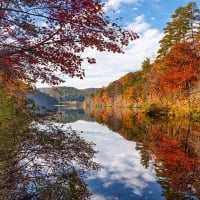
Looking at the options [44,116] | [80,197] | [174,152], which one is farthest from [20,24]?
[44,116]

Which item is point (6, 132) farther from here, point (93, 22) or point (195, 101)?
point (195, 101)

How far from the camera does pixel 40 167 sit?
385 inches

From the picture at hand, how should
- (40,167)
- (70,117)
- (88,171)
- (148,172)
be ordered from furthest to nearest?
(70,117) → (148,172) → (88,171) → (40,167)

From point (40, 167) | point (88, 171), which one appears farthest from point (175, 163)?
point (40, 167)

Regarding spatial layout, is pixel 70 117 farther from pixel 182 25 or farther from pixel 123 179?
pixel 123 179

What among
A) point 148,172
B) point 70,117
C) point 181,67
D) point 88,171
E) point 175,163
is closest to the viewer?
point 88,171

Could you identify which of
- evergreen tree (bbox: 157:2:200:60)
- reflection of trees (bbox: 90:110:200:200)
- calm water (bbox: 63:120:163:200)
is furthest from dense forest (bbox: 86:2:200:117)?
calm water (bbox: 63:120:163:200)

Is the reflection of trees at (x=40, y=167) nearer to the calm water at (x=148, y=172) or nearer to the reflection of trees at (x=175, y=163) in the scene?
the calm water at (x=148, y=172)

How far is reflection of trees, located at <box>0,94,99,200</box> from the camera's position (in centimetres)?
764

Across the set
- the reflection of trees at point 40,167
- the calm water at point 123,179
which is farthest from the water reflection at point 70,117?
the calm water at point 123,179

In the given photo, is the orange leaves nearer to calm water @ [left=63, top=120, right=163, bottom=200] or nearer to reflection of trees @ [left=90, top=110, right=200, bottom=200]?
reflection of trees @ [left=90, top=110, right=200, bottom=200]

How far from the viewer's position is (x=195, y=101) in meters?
39.2

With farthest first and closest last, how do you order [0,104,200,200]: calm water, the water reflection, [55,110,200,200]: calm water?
the water reflection, [55,110,200,200]: calm water, [0,104,200,200]: calm water

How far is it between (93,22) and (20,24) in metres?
2.54
